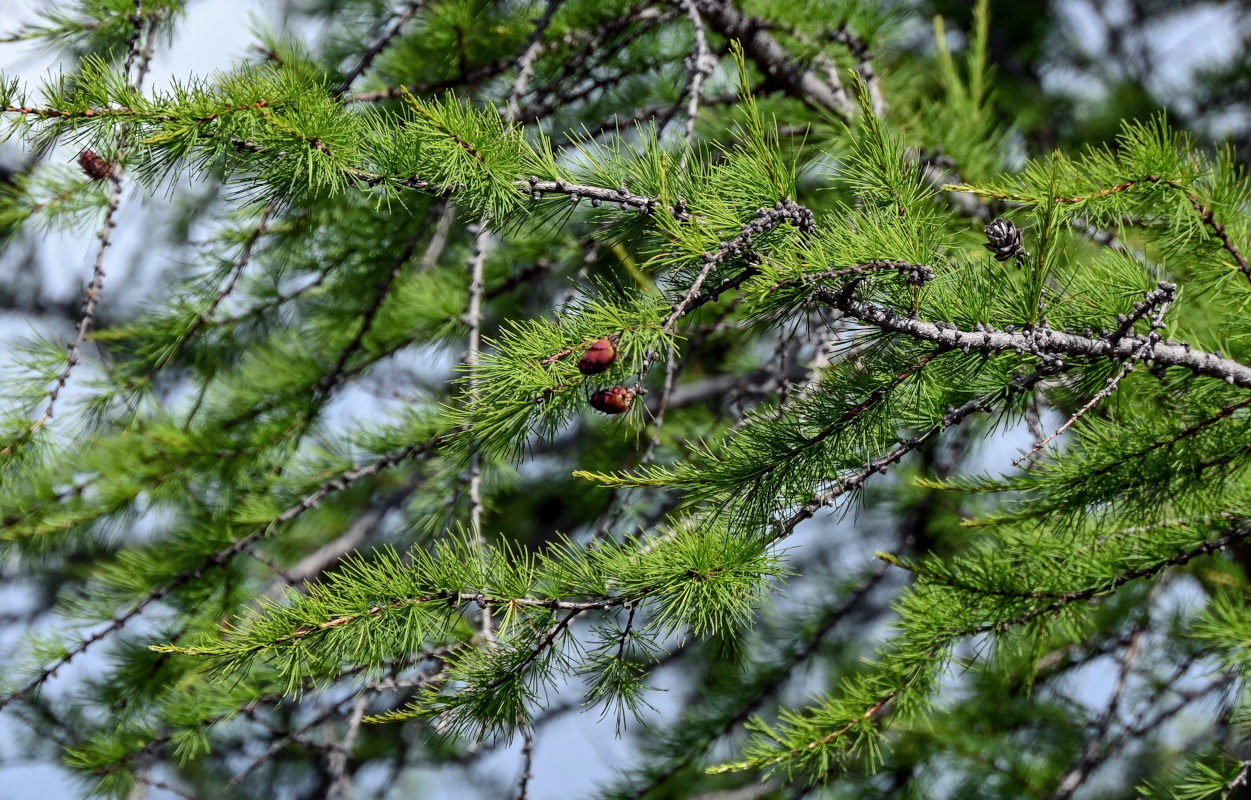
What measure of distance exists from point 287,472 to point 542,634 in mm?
713

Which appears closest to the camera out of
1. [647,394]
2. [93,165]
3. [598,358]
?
[598,358]

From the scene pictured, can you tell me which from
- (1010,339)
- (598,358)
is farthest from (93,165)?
(1010,339)

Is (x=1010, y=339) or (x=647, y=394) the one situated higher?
(x=647, y=394)

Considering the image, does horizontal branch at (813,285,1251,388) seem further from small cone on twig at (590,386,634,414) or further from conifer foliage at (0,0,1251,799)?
small cone on twig at (590,386,634,414)

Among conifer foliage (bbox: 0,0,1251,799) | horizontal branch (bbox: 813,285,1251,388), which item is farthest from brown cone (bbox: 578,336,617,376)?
horizontal branch (bbox: 813,285,1251,388)

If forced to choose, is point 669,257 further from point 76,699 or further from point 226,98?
point 76,699

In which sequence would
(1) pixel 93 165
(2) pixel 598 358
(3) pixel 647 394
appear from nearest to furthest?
(2) pixel 598 358, (1) pixel 93 165, (3) pixel 647 394

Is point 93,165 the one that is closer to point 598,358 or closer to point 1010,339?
point 598,358

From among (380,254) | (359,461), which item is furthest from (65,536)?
(380,254)

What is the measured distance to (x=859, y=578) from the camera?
66.4 inches

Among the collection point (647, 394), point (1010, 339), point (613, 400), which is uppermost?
point (647, 394)

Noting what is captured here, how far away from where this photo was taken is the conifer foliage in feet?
2.39

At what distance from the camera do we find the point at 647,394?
129 cm

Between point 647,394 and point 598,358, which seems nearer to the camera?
point 598,358
